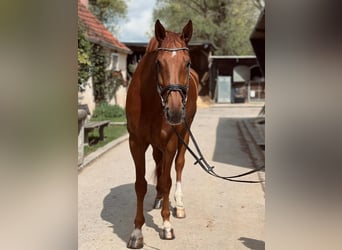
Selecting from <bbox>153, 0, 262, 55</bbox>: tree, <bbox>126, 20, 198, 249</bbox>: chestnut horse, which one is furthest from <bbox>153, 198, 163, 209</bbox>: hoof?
<bbox>153, 0, 262, 55</bbox>: tree

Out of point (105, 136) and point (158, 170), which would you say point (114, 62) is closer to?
point (105, 136)

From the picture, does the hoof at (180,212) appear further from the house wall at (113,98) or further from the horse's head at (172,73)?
the house wall at (113,98)

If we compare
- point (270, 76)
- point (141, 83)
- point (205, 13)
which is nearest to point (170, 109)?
point (141, 83)

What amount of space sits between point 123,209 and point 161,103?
6.48 feet

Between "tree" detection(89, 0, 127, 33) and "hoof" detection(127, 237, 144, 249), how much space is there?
83.8 feet

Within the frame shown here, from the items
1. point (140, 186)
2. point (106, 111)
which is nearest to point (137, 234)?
point (140, 186)

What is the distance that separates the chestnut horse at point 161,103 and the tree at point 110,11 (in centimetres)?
2512

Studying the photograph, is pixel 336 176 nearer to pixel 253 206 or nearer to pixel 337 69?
pixel 337 69

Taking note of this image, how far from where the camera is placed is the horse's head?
10.2 ft

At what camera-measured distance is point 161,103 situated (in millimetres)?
3611

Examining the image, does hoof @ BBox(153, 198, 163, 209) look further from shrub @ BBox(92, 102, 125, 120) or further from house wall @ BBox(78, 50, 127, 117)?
shrub @ BBox(92, 102, 125, 120)

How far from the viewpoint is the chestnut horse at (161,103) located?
3.19m

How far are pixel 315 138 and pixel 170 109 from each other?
1.49 m

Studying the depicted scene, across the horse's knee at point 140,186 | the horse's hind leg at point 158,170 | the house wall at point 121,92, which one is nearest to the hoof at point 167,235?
the horse's knee at point 140,186
